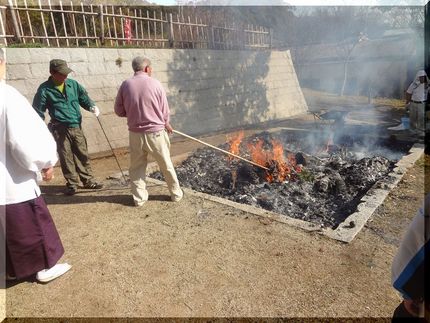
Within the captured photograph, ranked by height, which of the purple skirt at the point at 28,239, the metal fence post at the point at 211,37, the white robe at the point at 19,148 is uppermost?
the metal fence post at the point at 211,37

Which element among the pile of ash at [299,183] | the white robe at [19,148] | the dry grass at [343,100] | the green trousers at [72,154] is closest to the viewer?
the white robe at [19,148]

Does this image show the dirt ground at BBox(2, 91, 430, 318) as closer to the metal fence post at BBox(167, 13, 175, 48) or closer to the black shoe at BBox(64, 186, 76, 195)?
the black shoe at BBox(64, 186, 76, 195)

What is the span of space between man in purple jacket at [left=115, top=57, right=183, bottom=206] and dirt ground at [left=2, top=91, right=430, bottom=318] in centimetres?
62

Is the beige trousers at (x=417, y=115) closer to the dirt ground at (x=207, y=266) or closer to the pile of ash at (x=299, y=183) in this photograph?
the pile of ash at (x=299, y=183)

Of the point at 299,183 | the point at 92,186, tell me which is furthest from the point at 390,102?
the point at 92,186

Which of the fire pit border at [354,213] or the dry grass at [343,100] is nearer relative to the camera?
the fire pit border at [354,213]

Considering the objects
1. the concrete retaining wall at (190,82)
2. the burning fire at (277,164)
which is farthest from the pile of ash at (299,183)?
the concrete retaining wall at (190,82)

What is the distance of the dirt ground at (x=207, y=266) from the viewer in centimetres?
297

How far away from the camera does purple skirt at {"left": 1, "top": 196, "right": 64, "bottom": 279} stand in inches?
119

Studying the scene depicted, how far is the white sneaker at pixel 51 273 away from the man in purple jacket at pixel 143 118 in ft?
→ 5.42

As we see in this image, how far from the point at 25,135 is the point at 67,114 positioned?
2.54 m

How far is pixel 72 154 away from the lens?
18.2ft

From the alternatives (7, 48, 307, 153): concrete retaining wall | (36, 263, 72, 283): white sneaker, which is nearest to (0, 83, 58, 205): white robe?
(36, 263, 72, 283): white sneaker

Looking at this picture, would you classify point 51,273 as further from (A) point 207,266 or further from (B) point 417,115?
(B) point 417,115
